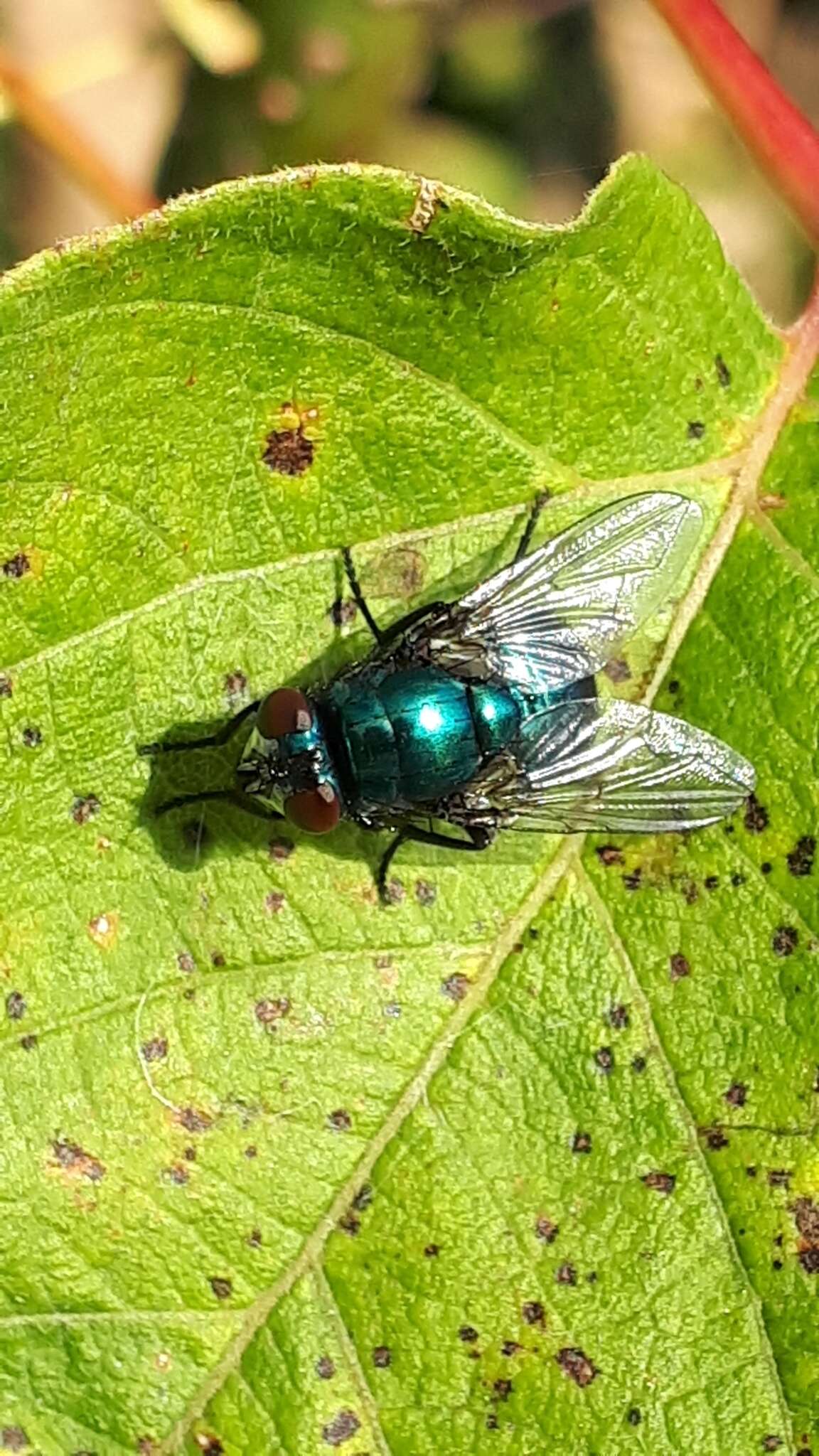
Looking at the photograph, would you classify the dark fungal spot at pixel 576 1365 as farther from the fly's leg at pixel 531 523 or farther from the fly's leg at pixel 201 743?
the fly's leg at pixel 531 523

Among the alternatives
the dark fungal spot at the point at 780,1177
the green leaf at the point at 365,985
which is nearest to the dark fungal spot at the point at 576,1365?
the green leaf at the point at 365,985

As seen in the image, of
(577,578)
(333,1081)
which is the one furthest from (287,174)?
(333,1081)

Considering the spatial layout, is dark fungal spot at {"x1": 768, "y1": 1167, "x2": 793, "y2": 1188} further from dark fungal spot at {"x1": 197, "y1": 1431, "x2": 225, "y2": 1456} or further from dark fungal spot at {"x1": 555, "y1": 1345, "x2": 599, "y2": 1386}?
dark fungal spot at {"x1": 197, "y1": 1431, "x2": 225, "y2": 1456}

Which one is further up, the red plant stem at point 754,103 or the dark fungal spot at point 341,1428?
the red plant stem at point 754,103

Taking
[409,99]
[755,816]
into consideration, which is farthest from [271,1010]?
[409,99]

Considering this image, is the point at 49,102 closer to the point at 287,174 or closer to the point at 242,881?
the point at 287,174

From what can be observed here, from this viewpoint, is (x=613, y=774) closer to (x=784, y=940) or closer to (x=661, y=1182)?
(x=784, y=940)

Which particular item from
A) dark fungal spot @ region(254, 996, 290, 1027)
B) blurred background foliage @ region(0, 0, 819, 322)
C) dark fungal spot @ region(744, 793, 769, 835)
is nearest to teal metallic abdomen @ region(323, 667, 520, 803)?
dark fungal spot @ region(254, 996, 290, 1027)
